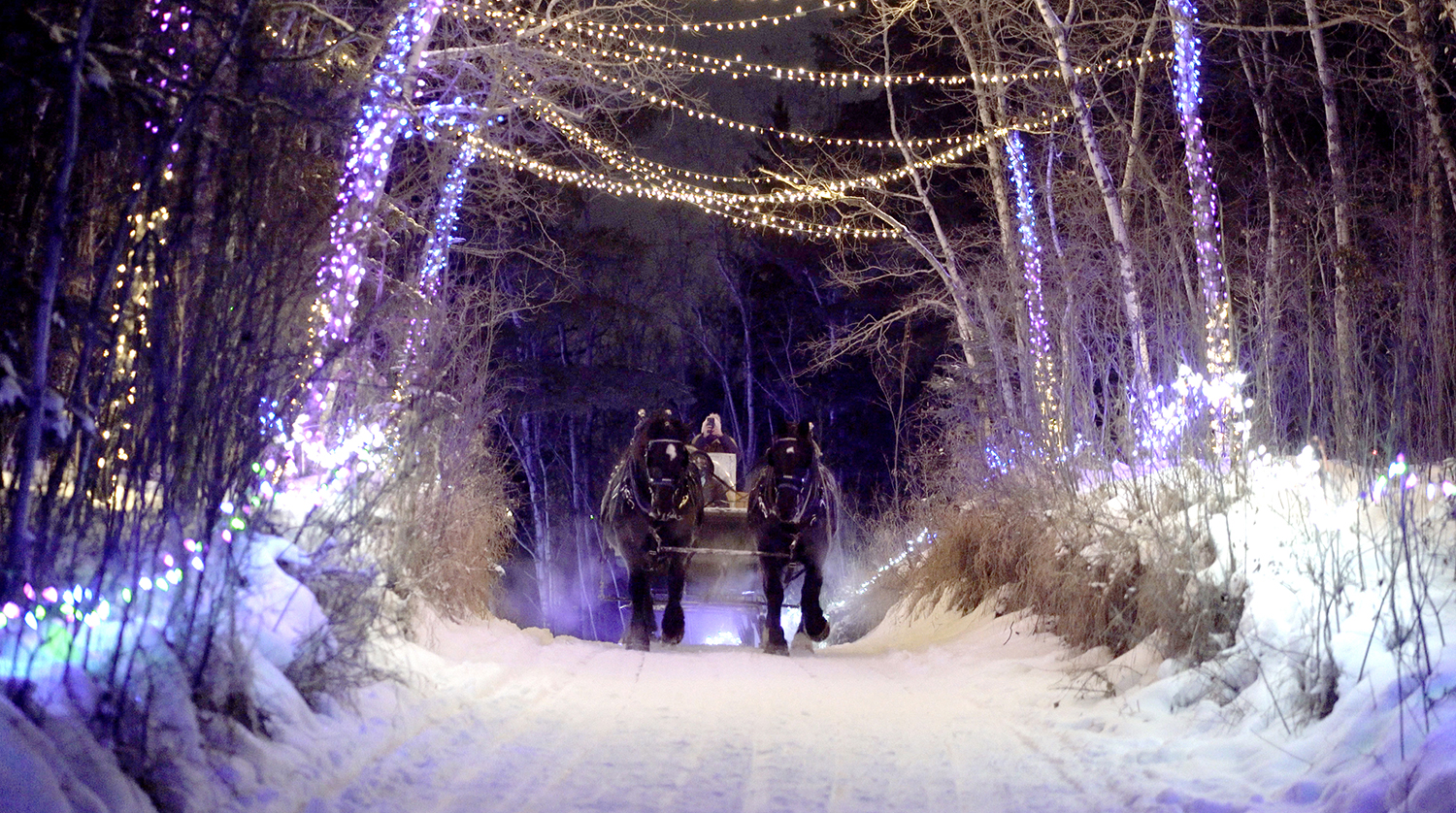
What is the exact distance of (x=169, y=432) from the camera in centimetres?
467

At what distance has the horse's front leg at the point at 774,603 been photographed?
11547 mm

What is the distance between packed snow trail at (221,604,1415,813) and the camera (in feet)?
16.1

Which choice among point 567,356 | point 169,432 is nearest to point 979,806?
point 169,432

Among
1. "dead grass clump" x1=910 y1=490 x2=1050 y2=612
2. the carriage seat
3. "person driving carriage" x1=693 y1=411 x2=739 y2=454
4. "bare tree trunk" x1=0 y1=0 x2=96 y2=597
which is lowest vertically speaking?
"dead grass clump" x1=910 y1=490 x2=1050 y2=612

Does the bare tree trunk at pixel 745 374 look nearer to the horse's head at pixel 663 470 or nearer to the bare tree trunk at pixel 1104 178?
the bare tree trunk at pixel 1104 178

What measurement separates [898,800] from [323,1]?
27.9ft

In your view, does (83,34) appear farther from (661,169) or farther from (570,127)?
(661,169)

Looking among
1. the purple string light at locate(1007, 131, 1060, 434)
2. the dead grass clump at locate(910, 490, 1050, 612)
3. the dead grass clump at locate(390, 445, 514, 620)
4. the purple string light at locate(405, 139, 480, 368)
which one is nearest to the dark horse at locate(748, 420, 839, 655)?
the dead grass clump at locate(910, 490, 1050, 612)

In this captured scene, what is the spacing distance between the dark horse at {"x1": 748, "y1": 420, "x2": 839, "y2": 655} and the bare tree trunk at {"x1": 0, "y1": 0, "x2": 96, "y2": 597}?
7.96m

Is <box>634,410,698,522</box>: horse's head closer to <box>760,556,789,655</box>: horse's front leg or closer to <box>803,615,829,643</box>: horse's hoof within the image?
<box>760,556,789,655</box>: horse's front leg

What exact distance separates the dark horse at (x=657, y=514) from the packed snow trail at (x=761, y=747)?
8.20ft

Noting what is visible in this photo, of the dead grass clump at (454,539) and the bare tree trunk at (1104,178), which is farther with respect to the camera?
the bare tree trunk at (1104,178)

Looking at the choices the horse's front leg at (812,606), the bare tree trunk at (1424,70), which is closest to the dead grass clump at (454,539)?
the horse's front leg at (812,606)

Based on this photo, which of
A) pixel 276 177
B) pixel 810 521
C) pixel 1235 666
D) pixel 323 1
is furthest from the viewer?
pixel 810 521
